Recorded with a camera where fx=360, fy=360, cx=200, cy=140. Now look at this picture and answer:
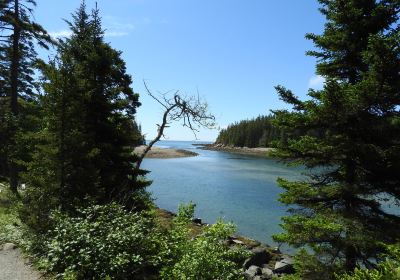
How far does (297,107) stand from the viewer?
9.10 m

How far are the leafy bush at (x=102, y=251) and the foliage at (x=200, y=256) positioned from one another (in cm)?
42

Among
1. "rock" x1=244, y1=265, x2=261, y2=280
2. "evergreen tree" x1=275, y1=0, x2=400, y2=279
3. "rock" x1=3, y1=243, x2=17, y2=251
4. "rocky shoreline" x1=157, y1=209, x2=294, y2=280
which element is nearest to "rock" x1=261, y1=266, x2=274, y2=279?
"rocky shoreline" x1=157, y1=209, x2=294, y2=280

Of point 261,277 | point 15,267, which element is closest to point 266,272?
point 261,277

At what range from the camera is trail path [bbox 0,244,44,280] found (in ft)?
26.8

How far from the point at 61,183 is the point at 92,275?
3867 mm

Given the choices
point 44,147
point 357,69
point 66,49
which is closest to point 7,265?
point 44,147

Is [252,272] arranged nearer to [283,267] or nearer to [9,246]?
[283,267]

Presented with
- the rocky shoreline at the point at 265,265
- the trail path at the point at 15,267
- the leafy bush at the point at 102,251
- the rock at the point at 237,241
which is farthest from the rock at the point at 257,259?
the trail path at the point at 15,267

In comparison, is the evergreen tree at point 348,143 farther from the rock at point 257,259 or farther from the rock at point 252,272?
the rock at point 257,259

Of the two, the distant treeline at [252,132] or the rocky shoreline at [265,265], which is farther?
the distant treeline at [252,132]

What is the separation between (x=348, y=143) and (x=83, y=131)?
8.63 metres

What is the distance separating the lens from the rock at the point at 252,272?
11042 millimetres

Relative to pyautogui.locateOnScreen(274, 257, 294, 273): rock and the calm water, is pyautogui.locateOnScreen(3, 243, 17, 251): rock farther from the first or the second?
pyautogui.locateOnScreen(274, 257, 294, 273): rock

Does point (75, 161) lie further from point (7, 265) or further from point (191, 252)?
point (191, 252)
